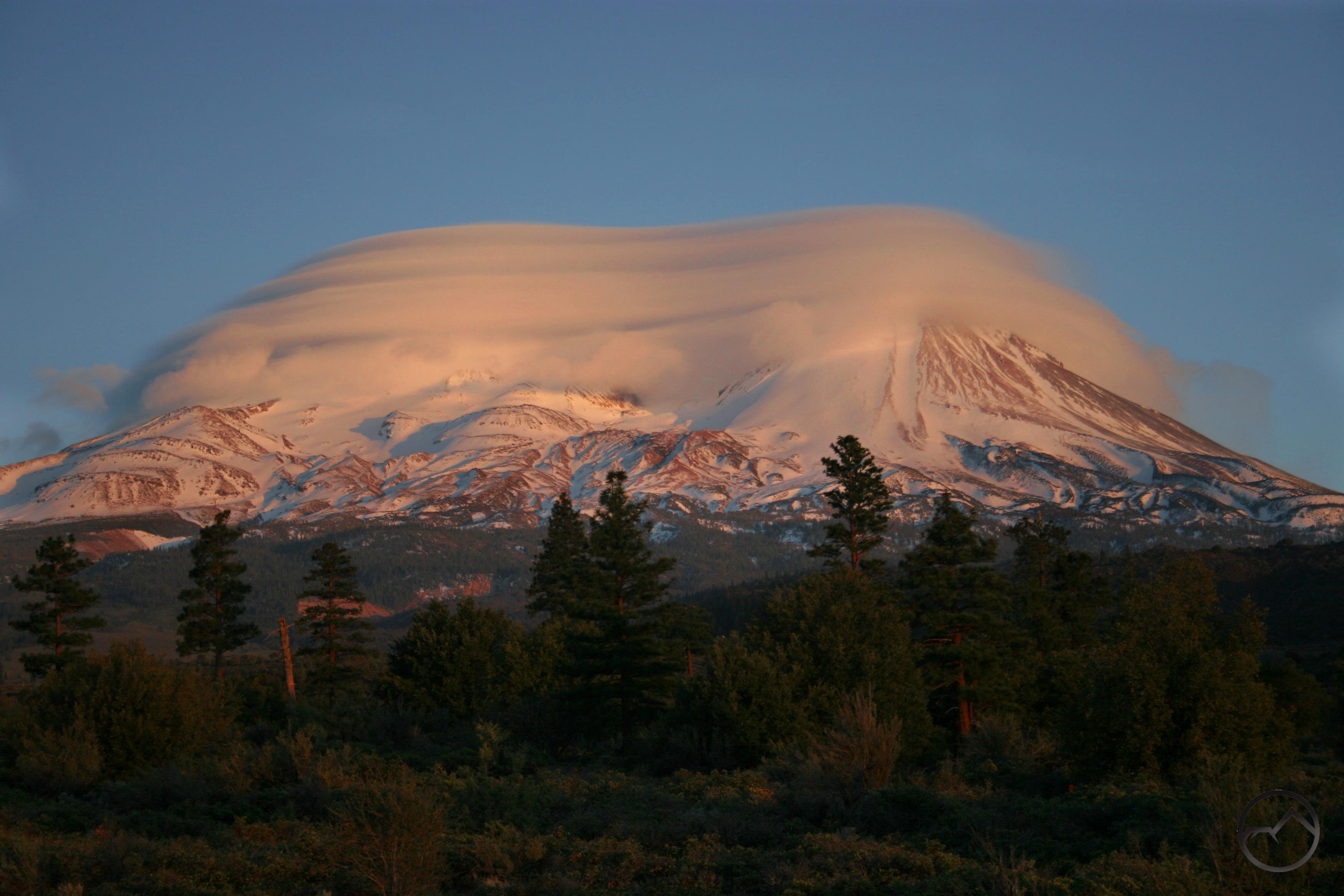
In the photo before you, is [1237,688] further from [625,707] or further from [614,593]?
[614,593]

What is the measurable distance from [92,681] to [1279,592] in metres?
94.3

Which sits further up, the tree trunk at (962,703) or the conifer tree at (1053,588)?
the conifer tree at (1053,588)

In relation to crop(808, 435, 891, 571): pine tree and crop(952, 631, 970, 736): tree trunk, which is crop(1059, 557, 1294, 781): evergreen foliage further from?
crop(808, 435, 891, 571): pine tree

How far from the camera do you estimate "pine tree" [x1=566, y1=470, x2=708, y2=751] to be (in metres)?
41.7

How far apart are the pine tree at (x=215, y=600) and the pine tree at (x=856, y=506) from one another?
30.2 metres

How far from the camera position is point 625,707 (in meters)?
41.8

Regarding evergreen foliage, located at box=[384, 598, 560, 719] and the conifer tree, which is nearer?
evergreen foliage, located at box=[384, 598, 560, 719]

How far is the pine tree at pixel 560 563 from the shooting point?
5944cm

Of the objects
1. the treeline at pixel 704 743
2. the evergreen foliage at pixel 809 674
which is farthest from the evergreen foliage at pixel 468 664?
the evergreen foliage at pixel 809 674

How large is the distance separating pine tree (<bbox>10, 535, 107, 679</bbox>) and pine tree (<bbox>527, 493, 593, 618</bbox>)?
23254 millimetres

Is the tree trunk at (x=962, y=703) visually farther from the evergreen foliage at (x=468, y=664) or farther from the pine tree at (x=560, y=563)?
the pine tree at (x=560, y=563)

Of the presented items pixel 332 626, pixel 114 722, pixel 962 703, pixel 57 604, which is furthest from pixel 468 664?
pixel 57 604

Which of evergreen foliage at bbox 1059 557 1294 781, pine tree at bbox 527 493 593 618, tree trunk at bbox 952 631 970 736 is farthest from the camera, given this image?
pine tree at bbox 527 493 593 618

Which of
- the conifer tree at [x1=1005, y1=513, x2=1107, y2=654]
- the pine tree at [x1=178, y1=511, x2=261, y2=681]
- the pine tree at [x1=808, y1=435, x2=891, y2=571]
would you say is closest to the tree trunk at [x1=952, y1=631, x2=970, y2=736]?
the pine tree at [x1=808, y1=435, x2=891, y2=571]
